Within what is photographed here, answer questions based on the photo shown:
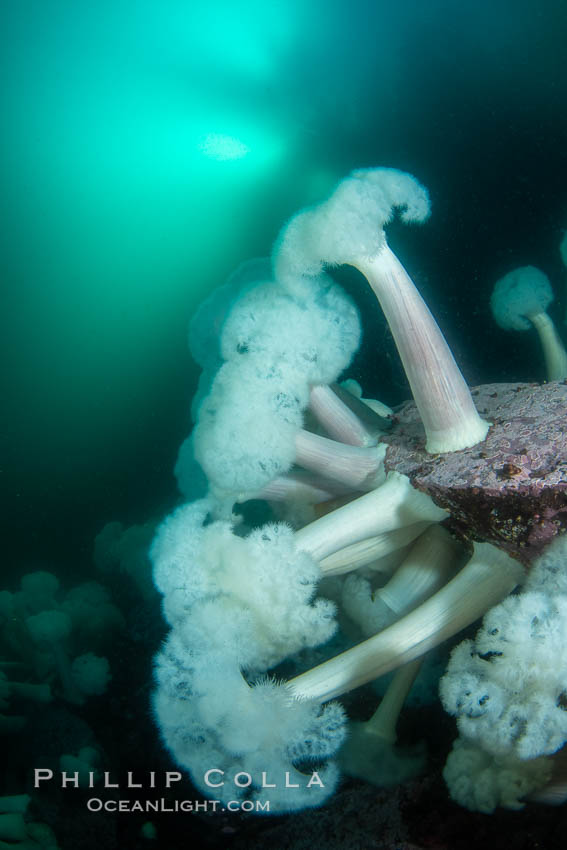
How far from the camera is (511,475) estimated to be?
5.94ft

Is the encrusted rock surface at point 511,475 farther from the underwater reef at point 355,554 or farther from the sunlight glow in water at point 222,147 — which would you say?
the sunlight glow in water at point 222,147

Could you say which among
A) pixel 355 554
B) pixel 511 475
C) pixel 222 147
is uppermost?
pixel 222 147

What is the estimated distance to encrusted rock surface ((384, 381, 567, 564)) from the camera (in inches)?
68.0

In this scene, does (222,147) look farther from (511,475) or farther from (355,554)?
(511,475)

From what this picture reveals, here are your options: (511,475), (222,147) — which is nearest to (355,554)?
(511,475)

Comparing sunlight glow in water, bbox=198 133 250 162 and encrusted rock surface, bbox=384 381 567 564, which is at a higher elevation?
sunlight glow in water, bbox=198 133 250 162

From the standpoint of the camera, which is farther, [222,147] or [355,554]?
[222,147]

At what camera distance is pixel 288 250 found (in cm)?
236

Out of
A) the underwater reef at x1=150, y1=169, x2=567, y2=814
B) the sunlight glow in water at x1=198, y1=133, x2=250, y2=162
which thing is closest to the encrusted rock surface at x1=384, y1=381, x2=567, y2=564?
the underwater reef at x1=150, y1=169, x2=567, y2=814

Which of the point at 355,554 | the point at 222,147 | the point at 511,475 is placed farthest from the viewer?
the point at 222,147

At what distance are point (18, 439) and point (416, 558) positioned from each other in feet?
38.5

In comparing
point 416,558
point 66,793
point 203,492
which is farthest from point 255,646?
point 66,793

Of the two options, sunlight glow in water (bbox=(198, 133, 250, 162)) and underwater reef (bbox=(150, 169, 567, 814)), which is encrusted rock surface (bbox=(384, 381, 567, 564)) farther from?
sunlight glow in water (bbox=(198, 133, 250, 162))

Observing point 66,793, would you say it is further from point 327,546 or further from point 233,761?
point 327,546
